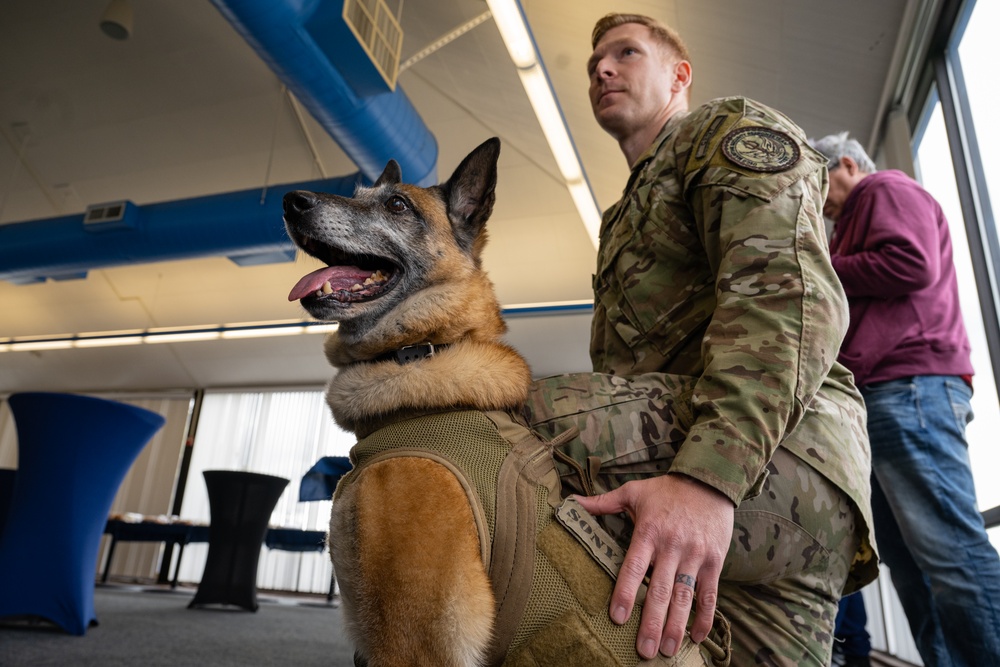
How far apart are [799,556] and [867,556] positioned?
196 millimetres

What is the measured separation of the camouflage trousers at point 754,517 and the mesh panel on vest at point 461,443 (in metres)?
0.14

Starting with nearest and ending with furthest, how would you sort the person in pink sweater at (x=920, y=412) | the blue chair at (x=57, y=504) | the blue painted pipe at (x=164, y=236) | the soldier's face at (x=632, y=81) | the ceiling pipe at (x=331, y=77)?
the soldier's face at (x=632, y=81), the person in pink sweater at (x=920, y=412), the blue chair at (x=57, y=504), the ceiling pipe at (x=331, y=77), the blue painted pipe at (x=164, y=236)

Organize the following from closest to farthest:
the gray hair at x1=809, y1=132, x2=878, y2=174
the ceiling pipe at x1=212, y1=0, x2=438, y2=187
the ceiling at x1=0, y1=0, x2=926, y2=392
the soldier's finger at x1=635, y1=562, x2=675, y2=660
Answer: the soldier's finger at x1=635, y1=562, x2=675, y2=660
the gray hair at x1=809, y1=132, x2=878, y2=174
the ceiling pipe at x1=212, y1=0, x2=438, y2=187
the ceiling at x1=0, y1=0, x2=926, y2=392

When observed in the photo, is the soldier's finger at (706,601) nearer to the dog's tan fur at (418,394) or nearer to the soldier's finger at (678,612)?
the soldier's finger at (678,612)

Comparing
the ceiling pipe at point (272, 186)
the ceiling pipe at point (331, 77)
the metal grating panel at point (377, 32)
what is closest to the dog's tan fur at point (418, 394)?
the ceiling pipe at point (331, 77)

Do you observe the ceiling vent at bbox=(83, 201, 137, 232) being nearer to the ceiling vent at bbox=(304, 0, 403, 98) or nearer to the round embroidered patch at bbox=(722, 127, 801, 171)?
the ceiling vent at bbox=(304, 0, 403, 98)

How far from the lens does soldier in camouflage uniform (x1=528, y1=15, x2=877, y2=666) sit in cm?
90

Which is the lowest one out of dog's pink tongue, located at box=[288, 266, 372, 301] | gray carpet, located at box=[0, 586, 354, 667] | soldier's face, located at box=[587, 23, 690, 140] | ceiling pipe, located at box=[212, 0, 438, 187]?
gray carpet, located at box=[0, 586, 354, 667]

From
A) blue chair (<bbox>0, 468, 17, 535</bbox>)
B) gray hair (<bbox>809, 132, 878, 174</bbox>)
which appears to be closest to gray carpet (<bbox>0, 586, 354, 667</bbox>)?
blue chair (<bbox>0, 468, 17, 535</bbox>)

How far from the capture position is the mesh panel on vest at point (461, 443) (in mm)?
938

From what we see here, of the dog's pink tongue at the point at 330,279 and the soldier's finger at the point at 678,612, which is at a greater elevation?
the dog's pink tongue at the point at 330,279

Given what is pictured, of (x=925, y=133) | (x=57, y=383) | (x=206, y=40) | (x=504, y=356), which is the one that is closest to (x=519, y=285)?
(x=206, y=40)

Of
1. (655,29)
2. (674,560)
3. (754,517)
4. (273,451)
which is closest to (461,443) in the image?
(674,560)

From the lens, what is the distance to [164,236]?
6.18m
